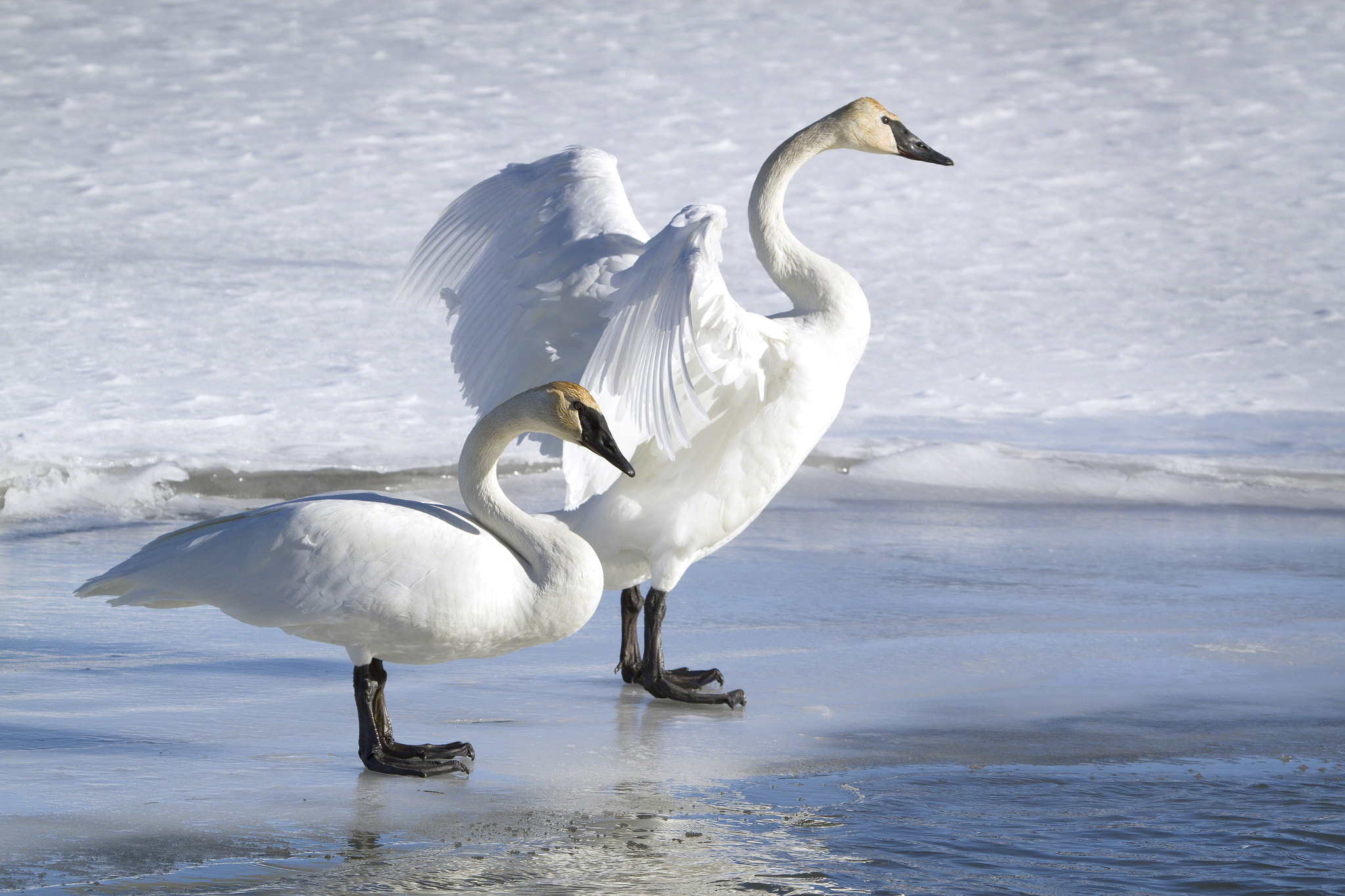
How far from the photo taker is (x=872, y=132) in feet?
18.7

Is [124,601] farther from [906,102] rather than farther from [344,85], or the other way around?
[344,85]

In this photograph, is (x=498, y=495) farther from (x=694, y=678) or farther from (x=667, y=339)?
(x=694, y=678)

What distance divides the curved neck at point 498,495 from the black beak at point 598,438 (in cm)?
15

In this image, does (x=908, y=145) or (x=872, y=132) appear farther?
(x=908, y=145)

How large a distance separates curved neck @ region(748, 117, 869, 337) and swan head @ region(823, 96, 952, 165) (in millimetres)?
341

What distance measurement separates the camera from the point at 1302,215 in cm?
1747

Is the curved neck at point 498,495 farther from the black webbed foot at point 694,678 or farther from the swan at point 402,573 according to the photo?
the black webbed foot at point 694,678

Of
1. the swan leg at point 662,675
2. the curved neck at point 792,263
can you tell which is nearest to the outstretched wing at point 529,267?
the curved neck at point 792,263

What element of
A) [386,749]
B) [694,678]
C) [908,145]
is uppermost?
[908,145]

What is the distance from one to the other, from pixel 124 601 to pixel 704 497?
6.27 feet

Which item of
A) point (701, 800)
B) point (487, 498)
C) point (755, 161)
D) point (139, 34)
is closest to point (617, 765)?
point (701, 800)

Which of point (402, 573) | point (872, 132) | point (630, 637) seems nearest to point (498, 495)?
point (402, 573)

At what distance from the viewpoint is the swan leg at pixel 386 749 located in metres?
3.68

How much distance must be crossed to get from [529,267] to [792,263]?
1013 mm
